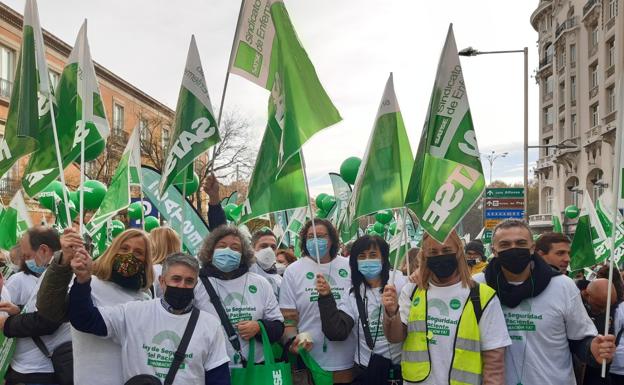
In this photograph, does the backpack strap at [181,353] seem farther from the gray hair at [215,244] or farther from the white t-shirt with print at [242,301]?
the gray hair at [215,244]

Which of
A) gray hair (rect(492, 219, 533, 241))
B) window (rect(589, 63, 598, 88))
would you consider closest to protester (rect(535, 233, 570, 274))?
gray hair (rect(492, 219, 533, 241))

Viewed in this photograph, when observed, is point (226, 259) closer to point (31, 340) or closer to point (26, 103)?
point (31, 340)

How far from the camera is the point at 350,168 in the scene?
11.9 m

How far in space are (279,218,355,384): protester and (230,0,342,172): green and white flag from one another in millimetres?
784

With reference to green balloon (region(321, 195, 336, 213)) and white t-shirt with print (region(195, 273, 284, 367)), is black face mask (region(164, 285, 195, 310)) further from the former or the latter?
green balloon (region(321, 195, 336, 213))

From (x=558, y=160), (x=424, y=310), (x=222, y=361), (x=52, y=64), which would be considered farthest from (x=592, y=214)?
(x=558, y=160)

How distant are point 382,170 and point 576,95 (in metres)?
47.0

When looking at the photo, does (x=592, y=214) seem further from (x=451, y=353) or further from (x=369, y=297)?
(x=451, y=353)

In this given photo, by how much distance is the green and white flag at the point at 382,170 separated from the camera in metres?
5.25

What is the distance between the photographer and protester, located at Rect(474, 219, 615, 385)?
4062mm

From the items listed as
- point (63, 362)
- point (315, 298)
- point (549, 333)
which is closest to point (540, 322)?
point (549, 333)

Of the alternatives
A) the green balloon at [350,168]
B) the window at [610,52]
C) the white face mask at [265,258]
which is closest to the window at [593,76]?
the window at [610,52]

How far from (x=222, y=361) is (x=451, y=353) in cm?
131

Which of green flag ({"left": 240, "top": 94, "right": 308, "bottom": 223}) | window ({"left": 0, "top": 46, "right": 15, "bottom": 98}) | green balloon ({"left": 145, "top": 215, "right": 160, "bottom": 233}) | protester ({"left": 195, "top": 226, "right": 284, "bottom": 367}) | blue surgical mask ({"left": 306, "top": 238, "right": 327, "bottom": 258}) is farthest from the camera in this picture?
window ({"left": 0, "top": 46, "right": 15, "bottom": 98})
